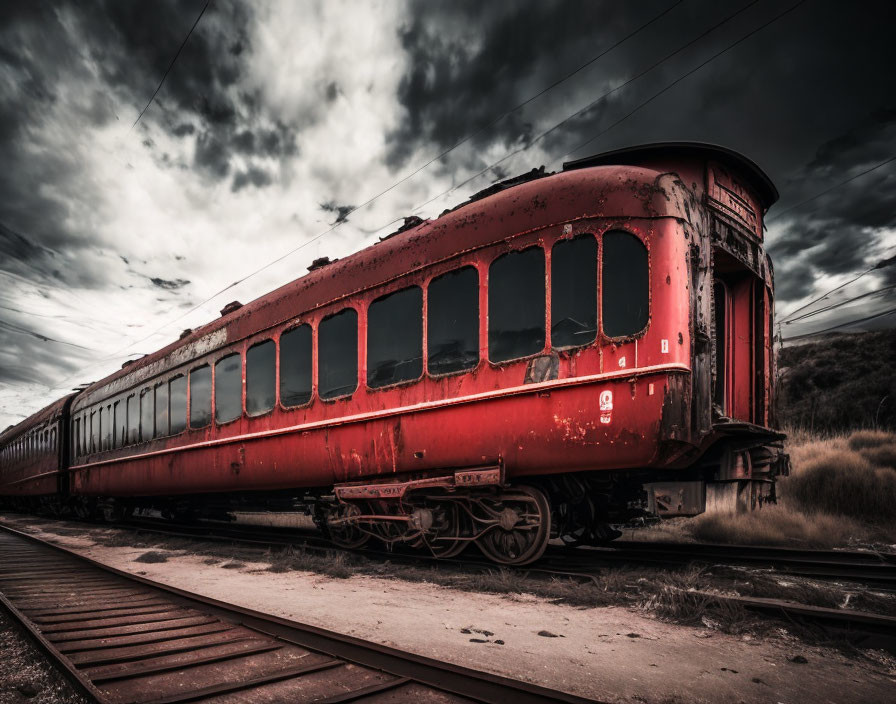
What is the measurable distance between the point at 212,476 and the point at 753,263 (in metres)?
7.85

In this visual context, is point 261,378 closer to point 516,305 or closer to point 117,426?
point 516,305

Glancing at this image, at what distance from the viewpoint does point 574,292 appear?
5.02 meters

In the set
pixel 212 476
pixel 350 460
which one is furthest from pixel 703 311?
pixel 212 476

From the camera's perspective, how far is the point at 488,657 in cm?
312

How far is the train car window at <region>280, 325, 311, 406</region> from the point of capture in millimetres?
7508

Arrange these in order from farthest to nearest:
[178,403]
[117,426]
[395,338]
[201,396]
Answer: [117,426]
[178,403]
[201,396]
[395,338]

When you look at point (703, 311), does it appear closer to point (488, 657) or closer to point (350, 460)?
point (488, 657)

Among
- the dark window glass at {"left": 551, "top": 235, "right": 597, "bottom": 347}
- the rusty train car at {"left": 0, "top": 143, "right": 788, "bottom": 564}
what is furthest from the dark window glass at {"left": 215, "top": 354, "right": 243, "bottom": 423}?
the dark window glass at {"left": 551, "top": 235, "right": 597, "bottom": 347}

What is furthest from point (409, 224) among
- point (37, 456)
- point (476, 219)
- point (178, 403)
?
point (37, 456)

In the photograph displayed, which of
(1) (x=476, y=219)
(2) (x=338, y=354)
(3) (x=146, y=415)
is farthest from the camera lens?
(3) (x=146, y=415)

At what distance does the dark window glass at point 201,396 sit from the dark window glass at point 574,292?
646 centimetres

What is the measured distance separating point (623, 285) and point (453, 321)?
1699 mm

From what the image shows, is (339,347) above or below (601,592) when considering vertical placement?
above

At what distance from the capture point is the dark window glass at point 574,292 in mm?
4918
